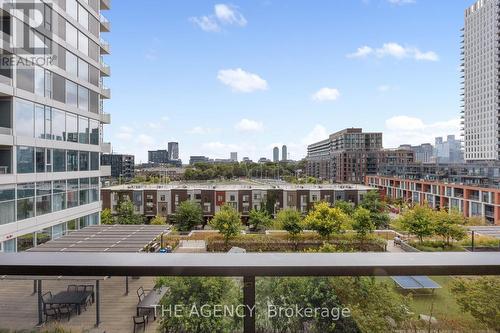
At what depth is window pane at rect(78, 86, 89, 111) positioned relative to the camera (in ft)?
45.6

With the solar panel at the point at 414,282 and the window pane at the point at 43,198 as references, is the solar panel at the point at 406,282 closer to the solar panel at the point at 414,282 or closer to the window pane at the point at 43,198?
the solar panel at the point at 414,282

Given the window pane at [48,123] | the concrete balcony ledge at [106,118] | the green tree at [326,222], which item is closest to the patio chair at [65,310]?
the window pane at [48,123]

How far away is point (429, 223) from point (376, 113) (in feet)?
241

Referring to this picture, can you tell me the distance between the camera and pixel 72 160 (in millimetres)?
13406

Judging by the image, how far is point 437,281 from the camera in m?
1.24

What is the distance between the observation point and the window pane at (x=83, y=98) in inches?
547

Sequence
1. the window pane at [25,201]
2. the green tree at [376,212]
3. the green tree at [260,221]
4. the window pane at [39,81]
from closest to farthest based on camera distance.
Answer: the window pane at [25,201]
the window pane at [39,81]
the green tree at [376,212]
the green tree at [260,221]

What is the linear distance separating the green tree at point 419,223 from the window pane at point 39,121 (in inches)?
726

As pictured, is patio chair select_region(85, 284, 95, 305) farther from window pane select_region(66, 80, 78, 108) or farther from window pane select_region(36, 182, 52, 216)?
window pane select_region(66, 80, 78, 108)

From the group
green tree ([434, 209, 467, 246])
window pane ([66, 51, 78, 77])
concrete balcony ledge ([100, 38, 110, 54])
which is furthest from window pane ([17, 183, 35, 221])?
green tree ([434, 209, 467, 246])

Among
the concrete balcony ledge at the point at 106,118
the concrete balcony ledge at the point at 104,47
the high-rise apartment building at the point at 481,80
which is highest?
the high-rise apartment building at the point at 481,80

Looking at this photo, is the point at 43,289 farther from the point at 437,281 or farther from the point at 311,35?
the point at 311,35

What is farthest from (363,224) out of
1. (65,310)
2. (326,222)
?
(65,310)

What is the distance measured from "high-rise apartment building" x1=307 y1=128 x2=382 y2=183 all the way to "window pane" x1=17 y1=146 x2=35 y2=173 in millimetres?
60082
